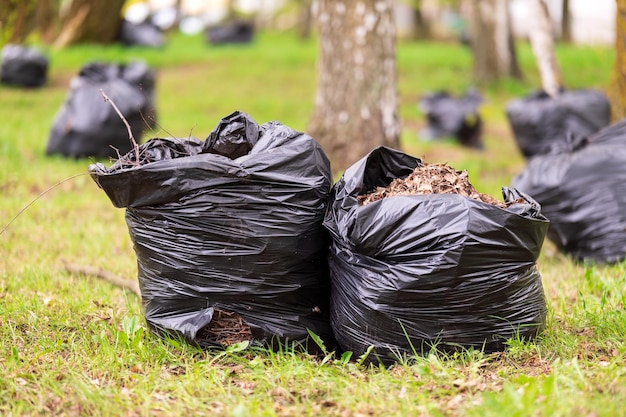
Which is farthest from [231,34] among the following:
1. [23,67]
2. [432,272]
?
[432,272]

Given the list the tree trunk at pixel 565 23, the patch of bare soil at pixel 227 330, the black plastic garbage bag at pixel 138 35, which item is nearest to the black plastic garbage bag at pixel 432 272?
the patch of bare soil at pixel 227 330

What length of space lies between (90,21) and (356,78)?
371 inches

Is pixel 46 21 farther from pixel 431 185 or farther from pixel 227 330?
pixel 431 185

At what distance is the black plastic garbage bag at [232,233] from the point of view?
267 centimetres

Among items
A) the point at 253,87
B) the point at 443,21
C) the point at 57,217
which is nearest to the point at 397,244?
the point at 57,217

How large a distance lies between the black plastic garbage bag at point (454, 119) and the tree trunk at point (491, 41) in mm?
3641

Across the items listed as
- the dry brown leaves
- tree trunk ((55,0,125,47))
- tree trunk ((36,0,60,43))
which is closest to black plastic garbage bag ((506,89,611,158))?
the dry brown leaves

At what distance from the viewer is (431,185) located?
9.04ft

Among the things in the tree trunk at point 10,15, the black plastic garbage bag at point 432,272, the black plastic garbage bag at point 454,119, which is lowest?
the black plastic garbage bag at point 454,119

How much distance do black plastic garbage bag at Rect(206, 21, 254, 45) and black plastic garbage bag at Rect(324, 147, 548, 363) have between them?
1604cm

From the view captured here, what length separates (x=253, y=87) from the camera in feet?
36.7

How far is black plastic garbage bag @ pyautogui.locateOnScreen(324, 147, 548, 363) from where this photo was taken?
8.30ft

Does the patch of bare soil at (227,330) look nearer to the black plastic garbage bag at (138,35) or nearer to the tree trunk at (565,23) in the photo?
the black plastic garbage bag at (138,35)

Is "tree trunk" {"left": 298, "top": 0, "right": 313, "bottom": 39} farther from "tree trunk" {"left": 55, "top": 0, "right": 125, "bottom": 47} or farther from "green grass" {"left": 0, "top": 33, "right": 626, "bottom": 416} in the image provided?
"green grass" {"left": 0, "top": 33, "right": 626, "bottom": 416}
